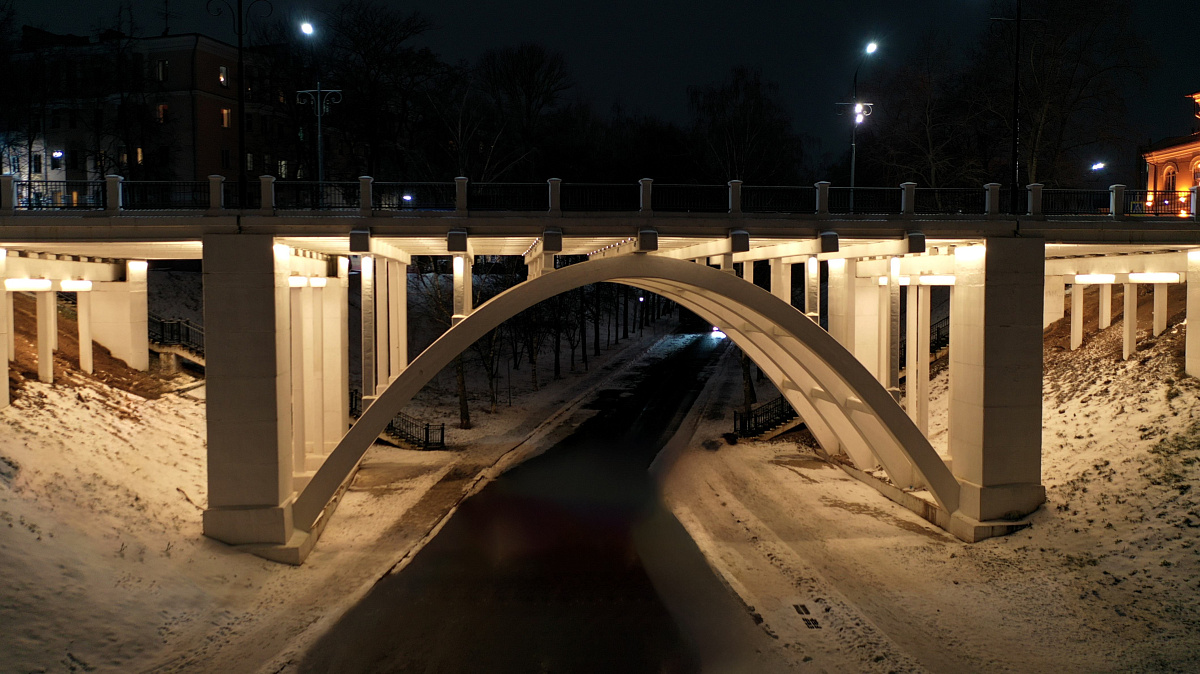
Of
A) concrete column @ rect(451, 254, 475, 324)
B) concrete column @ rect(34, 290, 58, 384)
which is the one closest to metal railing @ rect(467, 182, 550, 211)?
concrete column @ rect(451, 254, 475, 324)

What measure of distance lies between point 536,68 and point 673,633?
24.7 m

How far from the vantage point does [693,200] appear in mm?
16109

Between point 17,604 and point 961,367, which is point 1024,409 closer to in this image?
point 961,367

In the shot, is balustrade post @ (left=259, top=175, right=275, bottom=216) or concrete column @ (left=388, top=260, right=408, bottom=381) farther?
concrete column @ (left=388, top=260, right=408, bottom=381)

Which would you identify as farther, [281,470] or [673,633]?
[281,470]

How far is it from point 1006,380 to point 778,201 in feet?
20.9

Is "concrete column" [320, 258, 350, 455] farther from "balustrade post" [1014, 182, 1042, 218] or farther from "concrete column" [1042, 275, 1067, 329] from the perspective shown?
"concrete column" [1042, 275, 1067, 329]

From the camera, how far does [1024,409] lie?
53.3 feet

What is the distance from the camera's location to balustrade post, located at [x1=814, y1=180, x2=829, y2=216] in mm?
15703

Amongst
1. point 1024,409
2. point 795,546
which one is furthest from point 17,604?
point 1024,409

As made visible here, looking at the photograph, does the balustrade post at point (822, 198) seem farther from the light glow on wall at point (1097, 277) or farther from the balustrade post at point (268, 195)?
the balustrade post at point (268, 195)

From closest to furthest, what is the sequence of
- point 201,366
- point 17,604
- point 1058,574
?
point 17,604, point 1058,574, point 201,366

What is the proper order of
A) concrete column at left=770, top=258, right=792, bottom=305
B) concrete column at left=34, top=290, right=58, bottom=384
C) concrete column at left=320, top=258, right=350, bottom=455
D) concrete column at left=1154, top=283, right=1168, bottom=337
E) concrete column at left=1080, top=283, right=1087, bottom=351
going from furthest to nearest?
concrete column at left=1080, top=283, right=1087, bottom=351 → concrete column at left=1154, top=283, right=1168, bottom=337 → concrete column at left=320, top=258, right=350, bottom=455 → concrete column at left=34, top=290, right=58, bottom=384 → concrete column at left=770, top=258, right=792, bottom=305

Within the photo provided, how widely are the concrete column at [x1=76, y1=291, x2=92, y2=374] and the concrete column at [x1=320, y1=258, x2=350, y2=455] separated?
7.42 m
